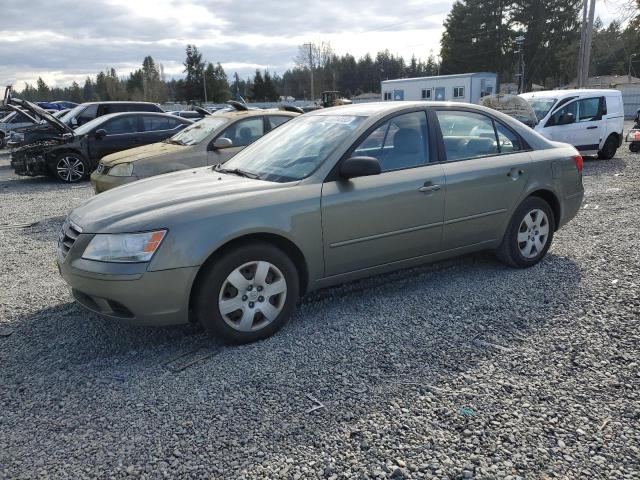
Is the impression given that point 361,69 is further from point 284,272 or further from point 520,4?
point 284,272

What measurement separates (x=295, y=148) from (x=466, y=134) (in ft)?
5.23

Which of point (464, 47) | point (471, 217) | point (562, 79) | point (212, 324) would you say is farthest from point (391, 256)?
point (562, 79)

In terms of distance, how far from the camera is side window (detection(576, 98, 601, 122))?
13.1m

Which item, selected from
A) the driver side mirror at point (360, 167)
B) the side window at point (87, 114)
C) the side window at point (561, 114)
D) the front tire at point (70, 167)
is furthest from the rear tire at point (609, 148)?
the side window at point (87, 114)

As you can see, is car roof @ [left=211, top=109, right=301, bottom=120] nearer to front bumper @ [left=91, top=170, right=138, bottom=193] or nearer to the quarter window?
front bumper @ [left=91, top=170, right=138, bottom=193]

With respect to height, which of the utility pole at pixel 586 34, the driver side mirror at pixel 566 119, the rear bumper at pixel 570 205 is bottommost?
the rear bumper at pixel 570 205

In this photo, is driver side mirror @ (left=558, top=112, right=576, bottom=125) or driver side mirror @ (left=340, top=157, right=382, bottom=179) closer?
driver side mirror @ (left=340, top=157, right=382, bottom=179)

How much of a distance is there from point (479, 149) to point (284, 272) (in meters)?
2.26

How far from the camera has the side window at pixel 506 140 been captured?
492 cm

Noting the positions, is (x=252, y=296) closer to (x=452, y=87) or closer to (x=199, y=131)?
(x=199, y=131)

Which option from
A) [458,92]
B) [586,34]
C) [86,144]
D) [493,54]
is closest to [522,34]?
[493,54]

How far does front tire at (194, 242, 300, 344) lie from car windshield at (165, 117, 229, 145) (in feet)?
16.5

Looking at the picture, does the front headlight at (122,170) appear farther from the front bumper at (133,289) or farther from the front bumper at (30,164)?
the front bumper at (30,164)

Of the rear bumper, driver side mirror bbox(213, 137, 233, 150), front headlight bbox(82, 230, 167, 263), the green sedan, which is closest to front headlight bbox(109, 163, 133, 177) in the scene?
driver side mirror bbox(213, 137, 233, 150)
